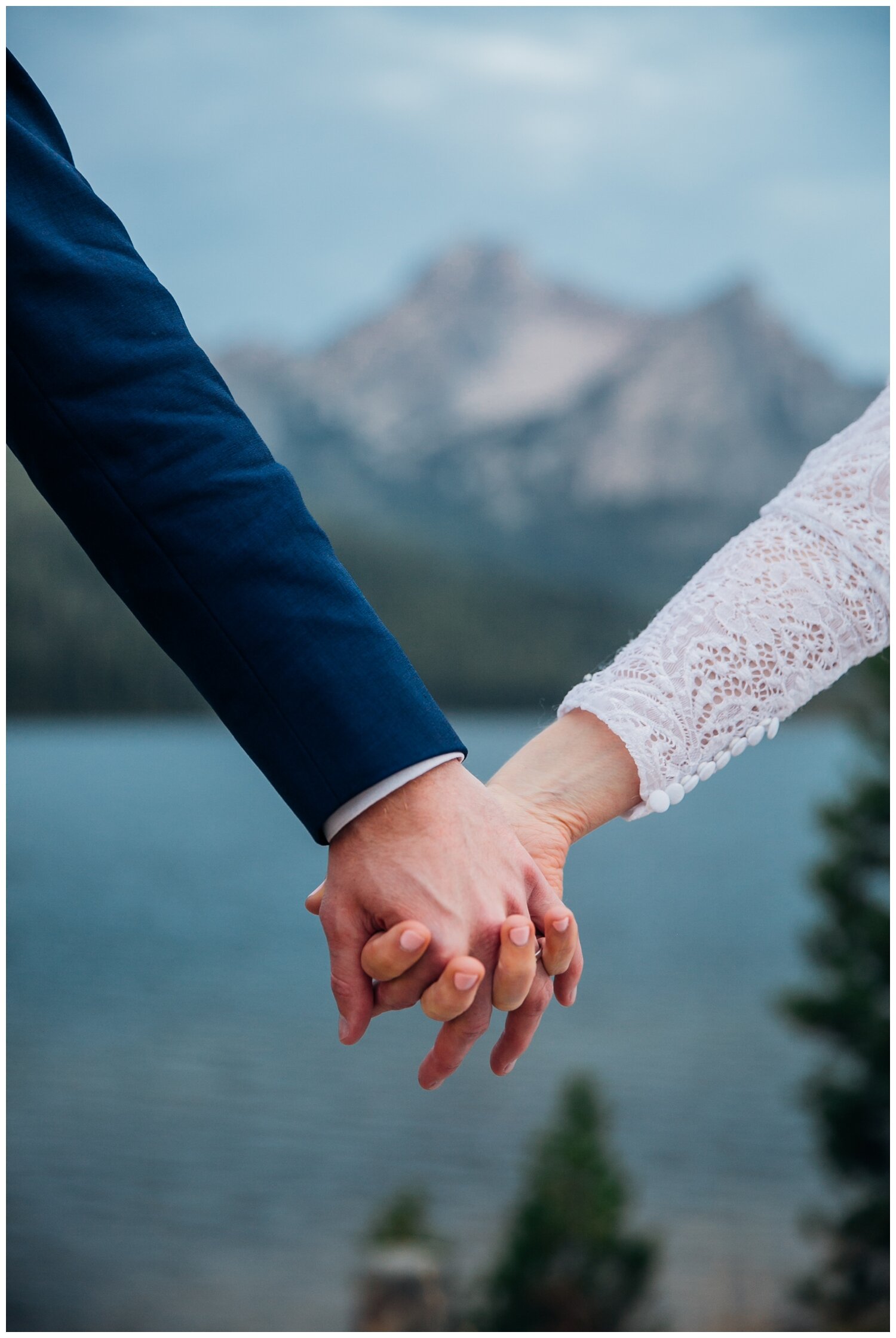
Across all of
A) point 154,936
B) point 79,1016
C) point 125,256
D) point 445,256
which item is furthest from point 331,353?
point 125,256

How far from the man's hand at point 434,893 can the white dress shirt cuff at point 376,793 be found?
16mm

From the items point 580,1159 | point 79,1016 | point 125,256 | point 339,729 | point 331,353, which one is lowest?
point 79,1016

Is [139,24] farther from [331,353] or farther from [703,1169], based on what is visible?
[703,1169]

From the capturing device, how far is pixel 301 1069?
31016mm

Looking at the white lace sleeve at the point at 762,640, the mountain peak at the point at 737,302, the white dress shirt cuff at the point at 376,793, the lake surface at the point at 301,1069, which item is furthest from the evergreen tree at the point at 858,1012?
the mountain peak at the point at 737,302

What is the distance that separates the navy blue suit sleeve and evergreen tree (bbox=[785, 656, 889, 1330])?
11534mm

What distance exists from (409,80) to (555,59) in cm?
627

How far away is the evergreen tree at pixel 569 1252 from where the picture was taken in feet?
50.6

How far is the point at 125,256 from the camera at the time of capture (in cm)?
118

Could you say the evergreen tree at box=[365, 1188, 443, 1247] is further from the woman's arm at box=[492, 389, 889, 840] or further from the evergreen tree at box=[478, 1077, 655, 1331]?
the woman's arm at box=[492, 389, 889, 840]

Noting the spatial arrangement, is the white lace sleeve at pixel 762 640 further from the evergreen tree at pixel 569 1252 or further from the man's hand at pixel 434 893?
the evergreen tree at pixel 569 1252

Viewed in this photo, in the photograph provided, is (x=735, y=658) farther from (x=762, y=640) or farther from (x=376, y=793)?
(x=376, y=793)

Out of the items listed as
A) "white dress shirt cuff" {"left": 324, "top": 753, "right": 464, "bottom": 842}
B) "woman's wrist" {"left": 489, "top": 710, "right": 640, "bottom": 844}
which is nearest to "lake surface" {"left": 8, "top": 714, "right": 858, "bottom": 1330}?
"woman's wrist" {"left": 489, "top": 710, "right": 640, "bottom": 844}

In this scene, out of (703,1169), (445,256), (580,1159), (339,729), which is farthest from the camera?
(445,256)
